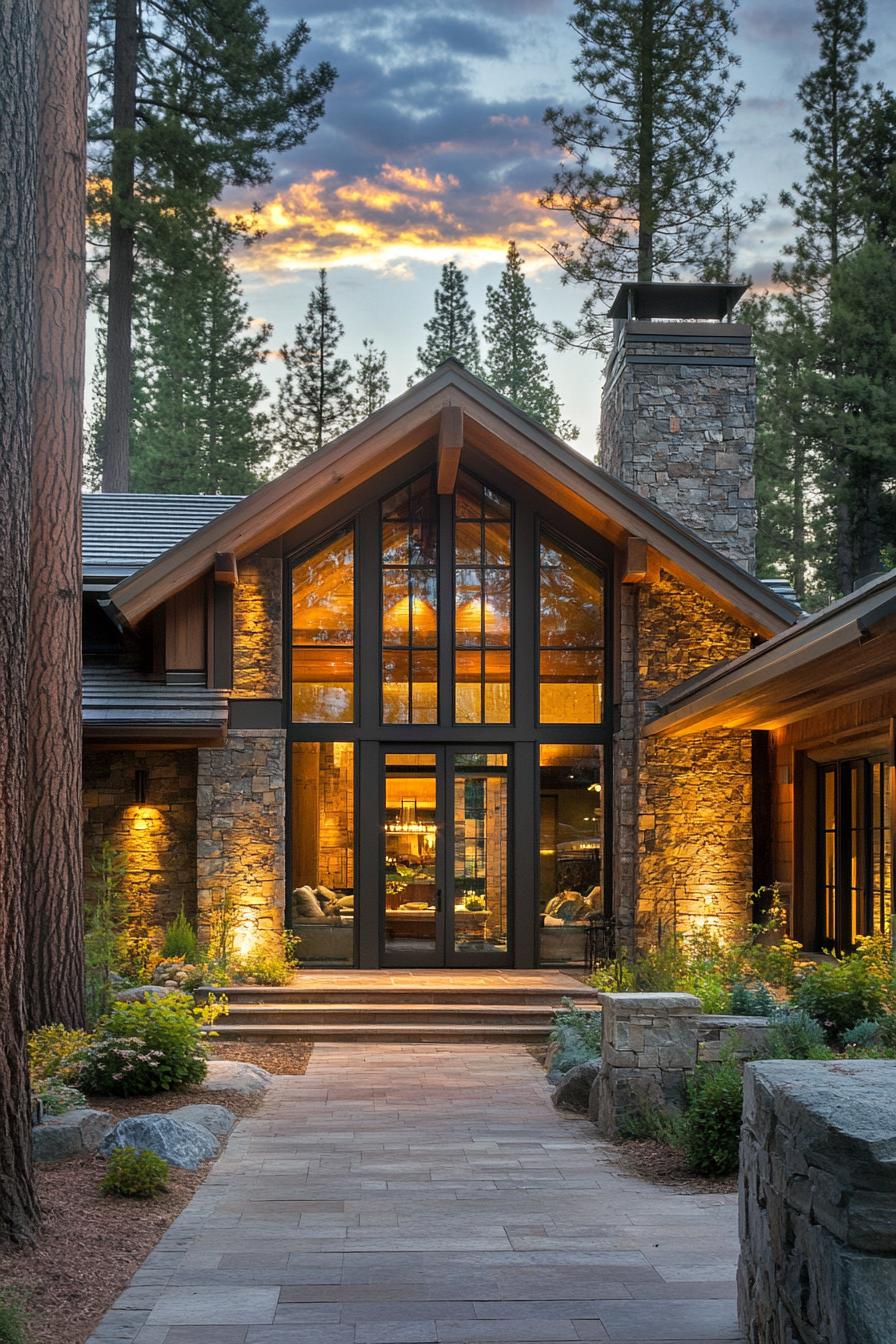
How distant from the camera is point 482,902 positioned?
545 inches

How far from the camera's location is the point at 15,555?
5.40 metres

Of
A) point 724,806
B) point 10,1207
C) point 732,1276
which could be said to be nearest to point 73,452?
point 10,1207

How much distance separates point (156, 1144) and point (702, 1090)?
2.64 meters

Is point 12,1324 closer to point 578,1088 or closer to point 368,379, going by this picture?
point 578,1088

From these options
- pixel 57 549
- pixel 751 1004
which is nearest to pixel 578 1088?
pixel 751 1004

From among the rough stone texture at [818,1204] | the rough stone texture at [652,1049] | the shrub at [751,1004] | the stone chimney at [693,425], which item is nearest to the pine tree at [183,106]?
the stone chimney at [693,425]

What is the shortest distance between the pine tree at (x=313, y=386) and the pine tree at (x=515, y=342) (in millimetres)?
3769

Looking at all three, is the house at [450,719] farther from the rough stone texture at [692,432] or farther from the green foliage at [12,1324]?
the green foliage at [12,1324]

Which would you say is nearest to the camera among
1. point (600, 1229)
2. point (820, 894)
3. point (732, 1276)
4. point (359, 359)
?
point (732, 1276)

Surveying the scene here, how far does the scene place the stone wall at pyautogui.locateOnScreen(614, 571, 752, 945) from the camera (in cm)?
1344

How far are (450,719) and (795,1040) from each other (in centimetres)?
695

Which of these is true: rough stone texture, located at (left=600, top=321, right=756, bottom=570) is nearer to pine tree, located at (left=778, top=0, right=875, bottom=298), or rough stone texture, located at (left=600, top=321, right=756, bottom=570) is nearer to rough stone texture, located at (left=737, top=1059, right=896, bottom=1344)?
pine tree, located at (left=778, top=0, right=875, bottom=298)

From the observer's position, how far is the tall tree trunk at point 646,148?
870 inches

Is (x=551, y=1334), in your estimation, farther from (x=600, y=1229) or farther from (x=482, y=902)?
(x=482, y=902)
